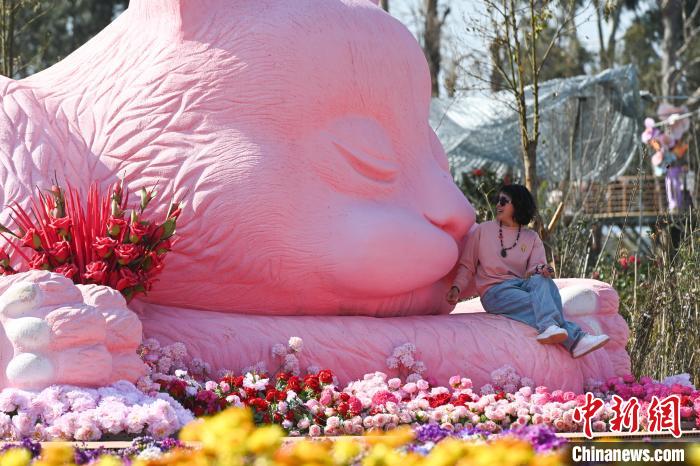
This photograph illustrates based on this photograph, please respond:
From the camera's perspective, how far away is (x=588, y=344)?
16.3 ft

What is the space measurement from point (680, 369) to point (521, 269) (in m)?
1.75

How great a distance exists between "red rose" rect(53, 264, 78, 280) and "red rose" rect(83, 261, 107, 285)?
0.05 meters

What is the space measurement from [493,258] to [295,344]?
1.17 m

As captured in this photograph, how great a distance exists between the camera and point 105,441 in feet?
12.0

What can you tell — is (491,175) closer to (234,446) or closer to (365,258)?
(365,258)

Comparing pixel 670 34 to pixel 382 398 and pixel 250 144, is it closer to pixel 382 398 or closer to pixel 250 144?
pixel 250 144

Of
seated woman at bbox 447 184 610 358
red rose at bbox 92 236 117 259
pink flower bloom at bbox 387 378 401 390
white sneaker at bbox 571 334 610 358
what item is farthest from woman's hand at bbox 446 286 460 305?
red rose at bbox 92 236 117 259

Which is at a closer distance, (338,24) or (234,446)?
(234,446)

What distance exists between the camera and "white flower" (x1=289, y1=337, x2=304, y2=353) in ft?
15.4

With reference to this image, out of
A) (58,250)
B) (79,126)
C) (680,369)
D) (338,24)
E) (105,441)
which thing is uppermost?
(338,24)

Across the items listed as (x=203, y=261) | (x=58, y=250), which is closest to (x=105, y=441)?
(x=58, y=250)

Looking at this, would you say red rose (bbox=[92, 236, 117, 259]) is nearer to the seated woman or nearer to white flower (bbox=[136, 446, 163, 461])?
white flower (bbox=[136, 446, 163, 461])

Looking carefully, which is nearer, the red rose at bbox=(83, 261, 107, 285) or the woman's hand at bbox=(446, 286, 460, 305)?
the red rose at bbox=(83, 261, 107, 285)

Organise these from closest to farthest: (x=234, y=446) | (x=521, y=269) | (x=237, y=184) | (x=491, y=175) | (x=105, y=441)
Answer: (x=234, y=446)
(x=105, y=441)
(x=237, y=184)
(x=521, y=269)
(x=491, y=175)
